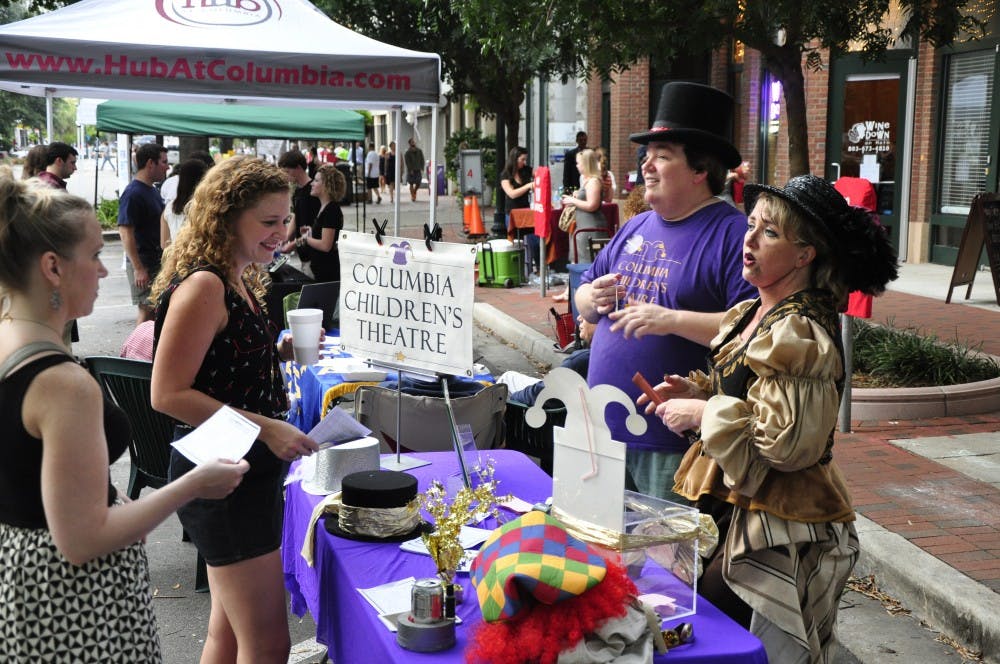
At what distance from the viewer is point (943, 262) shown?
539 inches

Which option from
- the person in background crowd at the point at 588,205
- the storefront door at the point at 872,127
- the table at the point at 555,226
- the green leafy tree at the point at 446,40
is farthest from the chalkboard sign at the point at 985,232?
the green leafy tree at the point at 446,40

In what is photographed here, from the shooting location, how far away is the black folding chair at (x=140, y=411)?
479 cm

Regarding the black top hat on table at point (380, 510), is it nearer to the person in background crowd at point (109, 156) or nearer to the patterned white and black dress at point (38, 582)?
the patterned white and black dress at point (38, 582)

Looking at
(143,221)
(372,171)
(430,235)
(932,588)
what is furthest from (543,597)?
(372,171)

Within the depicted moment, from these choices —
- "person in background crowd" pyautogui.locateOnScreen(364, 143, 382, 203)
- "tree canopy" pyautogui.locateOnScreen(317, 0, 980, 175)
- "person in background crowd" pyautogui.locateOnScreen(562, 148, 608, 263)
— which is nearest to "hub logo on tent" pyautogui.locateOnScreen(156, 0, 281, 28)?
"tree canopy" pyautogui.locateOnScreen(317, 0, 980, 175)

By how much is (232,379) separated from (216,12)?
6388 millimetres

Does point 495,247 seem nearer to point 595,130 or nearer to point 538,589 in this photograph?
point 595,130

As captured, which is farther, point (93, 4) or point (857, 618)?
point (93, 4)

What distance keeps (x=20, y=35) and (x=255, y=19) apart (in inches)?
74.8

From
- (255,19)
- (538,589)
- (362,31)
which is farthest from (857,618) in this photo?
(362,31)

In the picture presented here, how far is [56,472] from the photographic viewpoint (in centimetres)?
185

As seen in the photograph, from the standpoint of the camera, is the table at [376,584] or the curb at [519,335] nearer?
the table at [376,584]

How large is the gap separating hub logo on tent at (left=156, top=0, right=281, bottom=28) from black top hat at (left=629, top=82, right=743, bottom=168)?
19.3 ft

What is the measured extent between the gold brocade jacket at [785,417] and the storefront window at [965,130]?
11.8 metres
